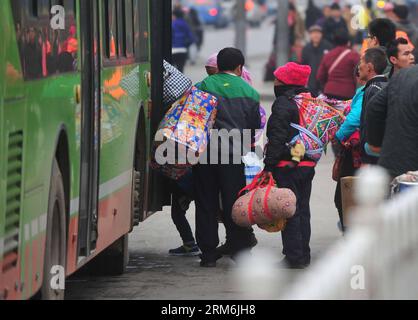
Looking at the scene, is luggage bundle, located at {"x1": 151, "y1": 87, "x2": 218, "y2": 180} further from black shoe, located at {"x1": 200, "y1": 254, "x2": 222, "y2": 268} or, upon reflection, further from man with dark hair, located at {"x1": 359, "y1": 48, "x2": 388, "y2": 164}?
man with dark hair, located at {"x1": 359, "y1": 48, "x2": 388, "y2": 164}

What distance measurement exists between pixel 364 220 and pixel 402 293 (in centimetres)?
218

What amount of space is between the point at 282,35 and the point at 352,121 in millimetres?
19733

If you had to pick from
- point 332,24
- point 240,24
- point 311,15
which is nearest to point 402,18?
point 332,24

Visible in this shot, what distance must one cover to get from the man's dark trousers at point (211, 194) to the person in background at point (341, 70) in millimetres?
6207

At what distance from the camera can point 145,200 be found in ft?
38.4

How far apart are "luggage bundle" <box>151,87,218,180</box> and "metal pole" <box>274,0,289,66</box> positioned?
63.3 feet

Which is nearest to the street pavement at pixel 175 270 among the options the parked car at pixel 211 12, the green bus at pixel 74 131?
the green bus at pixel 74 131

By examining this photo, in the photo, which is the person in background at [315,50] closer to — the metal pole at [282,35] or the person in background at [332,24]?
the person in background at [332,24]

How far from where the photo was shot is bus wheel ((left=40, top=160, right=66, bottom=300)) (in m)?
7.67

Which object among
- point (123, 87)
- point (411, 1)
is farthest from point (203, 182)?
point (411, 1)

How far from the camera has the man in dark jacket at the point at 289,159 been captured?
11305mm

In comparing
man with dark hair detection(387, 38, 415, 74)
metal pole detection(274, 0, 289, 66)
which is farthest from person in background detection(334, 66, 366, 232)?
metal pole detection(274, 0, 289, 66)

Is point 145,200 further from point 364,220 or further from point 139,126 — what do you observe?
point 364,220

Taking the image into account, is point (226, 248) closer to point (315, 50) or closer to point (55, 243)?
point (55, 243)
